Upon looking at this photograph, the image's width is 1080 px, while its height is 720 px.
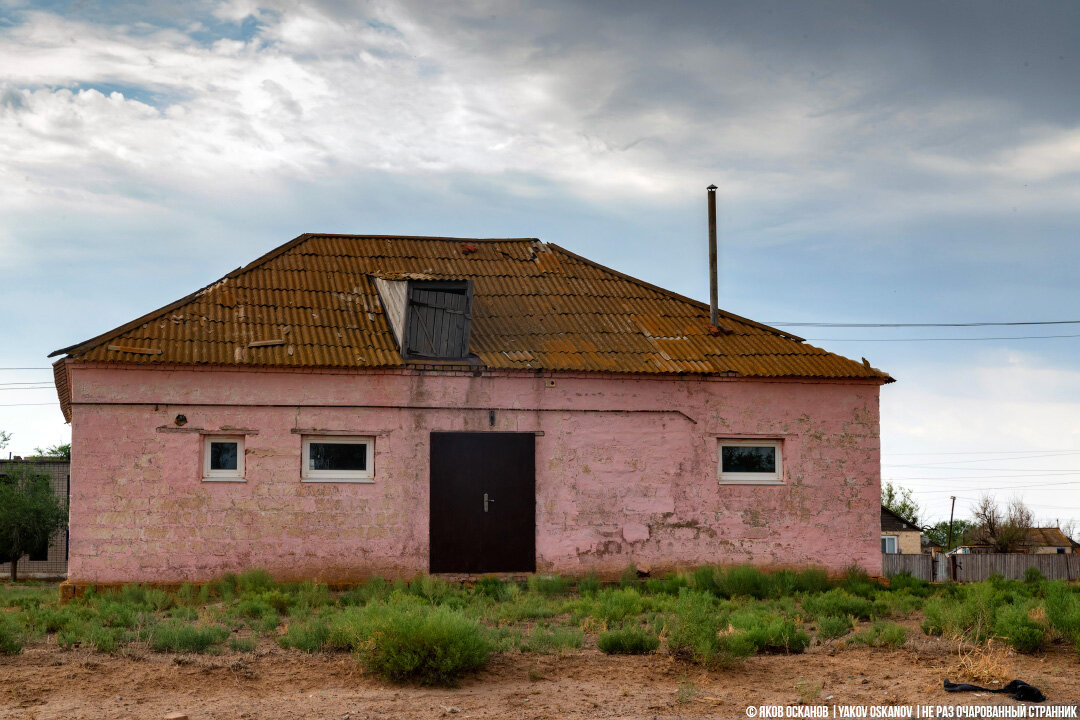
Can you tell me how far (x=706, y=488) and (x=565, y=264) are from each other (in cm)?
529

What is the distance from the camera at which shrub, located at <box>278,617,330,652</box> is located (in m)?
8.76

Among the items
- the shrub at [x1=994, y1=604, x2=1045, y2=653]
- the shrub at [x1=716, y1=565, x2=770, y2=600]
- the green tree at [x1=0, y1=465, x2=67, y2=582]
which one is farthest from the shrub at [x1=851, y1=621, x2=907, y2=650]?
the green tree at [x1=0, y1=465, x2=67, y2=582]

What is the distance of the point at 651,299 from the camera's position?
17297 mm

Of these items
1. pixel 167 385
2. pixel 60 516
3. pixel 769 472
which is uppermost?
pixel 167 385

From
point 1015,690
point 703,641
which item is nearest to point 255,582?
point 703,641

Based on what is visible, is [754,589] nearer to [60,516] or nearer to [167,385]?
[167,385]

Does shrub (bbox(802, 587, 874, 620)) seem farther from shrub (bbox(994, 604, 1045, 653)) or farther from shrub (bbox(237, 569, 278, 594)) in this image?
shrub (bbox(237, 569, 278, 594))

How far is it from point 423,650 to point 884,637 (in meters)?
4.66

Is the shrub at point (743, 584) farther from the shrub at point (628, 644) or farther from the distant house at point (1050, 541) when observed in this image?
the distant house at point (1050, 541)

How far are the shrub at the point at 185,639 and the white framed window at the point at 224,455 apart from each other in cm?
461

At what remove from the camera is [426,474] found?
14117 millimetres

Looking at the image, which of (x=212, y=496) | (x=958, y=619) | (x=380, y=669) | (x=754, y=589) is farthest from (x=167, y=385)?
(x=958, y=619)

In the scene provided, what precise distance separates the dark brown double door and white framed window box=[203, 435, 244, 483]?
2764mm

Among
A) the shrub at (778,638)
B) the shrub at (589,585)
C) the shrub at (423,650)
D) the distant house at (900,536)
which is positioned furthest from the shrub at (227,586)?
the distant house at (900,536)
